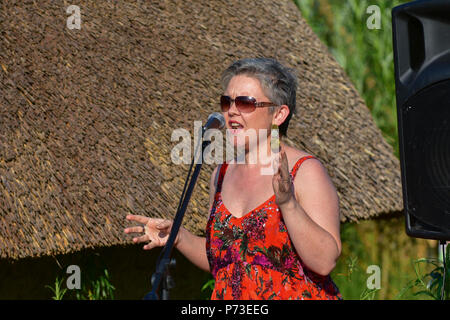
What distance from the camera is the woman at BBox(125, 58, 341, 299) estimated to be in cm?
245

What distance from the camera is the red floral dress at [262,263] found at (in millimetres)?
2523

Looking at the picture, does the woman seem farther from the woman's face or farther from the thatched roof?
the thatched roof

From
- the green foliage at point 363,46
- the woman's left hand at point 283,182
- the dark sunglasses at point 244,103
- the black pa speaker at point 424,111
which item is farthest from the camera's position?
the green foliage at point 363,46

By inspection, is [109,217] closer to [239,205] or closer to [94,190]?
[94,190]

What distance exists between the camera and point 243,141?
2590 mm

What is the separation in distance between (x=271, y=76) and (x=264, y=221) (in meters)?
0.52

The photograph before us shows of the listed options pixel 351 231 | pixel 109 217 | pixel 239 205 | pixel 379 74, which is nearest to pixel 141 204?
pixel 109 217

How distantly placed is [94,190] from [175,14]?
2.13 metres

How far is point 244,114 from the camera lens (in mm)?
2566

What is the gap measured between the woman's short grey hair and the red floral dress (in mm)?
254

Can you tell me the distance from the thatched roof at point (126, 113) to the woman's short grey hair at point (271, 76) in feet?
6.07

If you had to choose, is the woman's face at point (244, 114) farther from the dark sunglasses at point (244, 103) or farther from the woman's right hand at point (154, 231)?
the woman's right hand at point (154, 231)

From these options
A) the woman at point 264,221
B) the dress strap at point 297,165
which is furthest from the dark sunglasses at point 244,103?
the dress strap at point 297,165

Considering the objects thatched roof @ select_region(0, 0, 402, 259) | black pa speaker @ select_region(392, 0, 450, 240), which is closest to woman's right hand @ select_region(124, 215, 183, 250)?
black pa speaker @ select_region(392, 0, 450, 240)
